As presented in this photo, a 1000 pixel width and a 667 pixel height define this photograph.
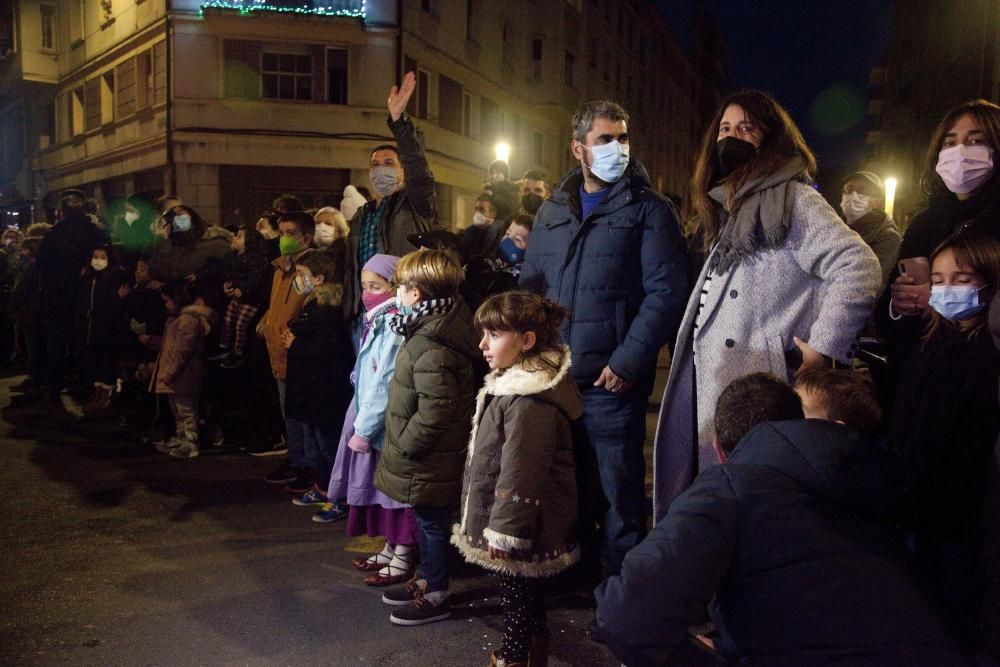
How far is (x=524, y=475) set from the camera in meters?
3.30

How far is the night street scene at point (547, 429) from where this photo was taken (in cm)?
195

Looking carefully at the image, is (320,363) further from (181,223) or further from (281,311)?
(181,223)

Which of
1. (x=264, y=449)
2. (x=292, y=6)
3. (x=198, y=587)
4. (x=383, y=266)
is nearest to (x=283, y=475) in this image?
(x=264, y=449)

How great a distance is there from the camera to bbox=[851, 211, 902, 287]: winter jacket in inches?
208

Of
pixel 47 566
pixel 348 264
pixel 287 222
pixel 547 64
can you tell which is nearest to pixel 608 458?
pixel 348 264

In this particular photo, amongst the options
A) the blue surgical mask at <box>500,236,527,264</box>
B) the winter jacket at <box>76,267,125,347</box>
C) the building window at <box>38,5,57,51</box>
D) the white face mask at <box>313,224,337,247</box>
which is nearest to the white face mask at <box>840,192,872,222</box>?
the blue surgical mask at <box>500,236,527,264</box>

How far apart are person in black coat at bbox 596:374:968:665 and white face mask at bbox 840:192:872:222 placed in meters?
4.56

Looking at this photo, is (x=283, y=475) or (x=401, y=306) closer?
(x=401, y=306)

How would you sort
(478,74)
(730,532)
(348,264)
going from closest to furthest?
(730,532), (348,264), (478,74)

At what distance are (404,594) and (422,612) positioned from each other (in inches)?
8.5

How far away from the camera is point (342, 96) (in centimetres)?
2159

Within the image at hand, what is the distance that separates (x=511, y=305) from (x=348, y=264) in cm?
255

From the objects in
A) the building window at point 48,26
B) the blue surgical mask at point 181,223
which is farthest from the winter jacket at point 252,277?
the building window at point 48,26

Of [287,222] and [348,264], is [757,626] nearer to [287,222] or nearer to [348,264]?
[348,264]
